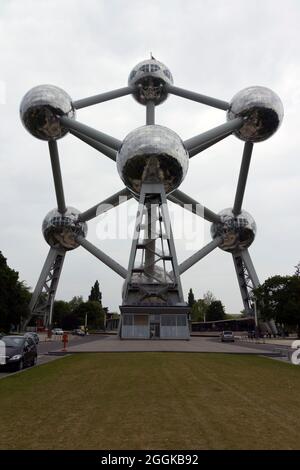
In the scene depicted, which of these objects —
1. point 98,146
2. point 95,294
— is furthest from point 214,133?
point 95,294

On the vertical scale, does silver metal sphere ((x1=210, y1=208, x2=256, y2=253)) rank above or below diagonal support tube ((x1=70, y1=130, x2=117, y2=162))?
below

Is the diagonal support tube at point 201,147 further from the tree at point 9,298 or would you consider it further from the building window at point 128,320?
the tree at point 9,298

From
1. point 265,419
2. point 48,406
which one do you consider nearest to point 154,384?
point 48,406

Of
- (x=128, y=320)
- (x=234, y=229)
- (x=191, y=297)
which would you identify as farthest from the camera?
(x=191, y=297)

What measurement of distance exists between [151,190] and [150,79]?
46.3 feet

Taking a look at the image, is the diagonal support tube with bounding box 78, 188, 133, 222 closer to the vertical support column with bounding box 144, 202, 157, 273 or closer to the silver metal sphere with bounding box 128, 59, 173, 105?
the vertical support column with bounding box 144, 202, 157, 273

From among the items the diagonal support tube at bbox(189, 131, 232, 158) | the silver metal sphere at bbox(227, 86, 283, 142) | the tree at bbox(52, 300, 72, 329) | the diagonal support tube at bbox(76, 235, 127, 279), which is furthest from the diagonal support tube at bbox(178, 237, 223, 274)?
the tree at bbox(52, 300, 72, 329)

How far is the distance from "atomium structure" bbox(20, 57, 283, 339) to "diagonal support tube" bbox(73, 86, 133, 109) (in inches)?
3.9

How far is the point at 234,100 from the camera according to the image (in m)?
44.9

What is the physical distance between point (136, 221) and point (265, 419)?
32.5 m

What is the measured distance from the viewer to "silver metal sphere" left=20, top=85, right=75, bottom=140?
139ft

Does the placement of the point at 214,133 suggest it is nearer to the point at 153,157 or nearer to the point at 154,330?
the point at 153,157

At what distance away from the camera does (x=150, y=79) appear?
4681 cm
